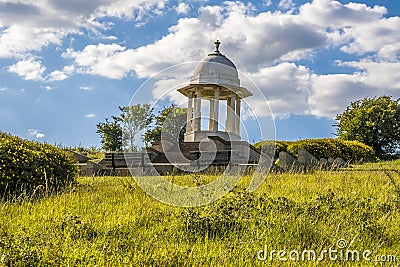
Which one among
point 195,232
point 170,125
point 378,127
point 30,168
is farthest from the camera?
point 378,127

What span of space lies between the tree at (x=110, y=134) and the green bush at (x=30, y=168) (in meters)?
20.7

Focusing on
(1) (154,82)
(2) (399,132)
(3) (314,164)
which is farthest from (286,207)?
(2) (399,132)

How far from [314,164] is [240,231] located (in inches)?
356

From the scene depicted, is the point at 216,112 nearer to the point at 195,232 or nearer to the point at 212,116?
the point at 212,116

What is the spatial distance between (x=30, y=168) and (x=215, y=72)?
13698mm

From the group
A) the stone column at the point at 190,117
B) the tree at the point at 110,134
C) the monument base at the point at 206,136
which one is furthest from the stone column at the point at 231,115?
the tree at the point at 110,134

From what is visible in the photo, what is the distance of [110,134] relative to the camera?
102 ft

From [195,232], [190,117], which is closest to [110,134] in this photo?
[190,117]

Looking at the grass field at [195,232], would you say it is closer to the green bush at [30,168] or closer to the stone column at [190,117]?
the green bush at [30,168]

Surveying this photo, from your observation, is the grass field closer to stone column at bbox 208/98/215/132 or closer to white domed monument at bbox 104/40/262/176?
white domed monument at bbox 104/40/262/176

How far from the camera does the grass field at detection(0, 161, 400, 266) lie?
4.05m

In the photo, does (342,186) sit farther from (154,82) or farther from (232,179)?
(154,82)

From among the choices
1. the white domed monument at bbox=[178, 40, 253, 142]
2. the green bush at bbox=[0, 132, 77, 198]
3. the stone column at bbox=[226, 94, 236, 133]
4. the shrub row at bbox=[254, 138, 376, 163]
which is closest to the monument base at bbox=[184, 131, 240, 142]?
the white domed monument at bbox=[178, 40, 253, 142]

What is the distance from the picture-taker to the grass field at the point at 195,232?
405 centimetres
